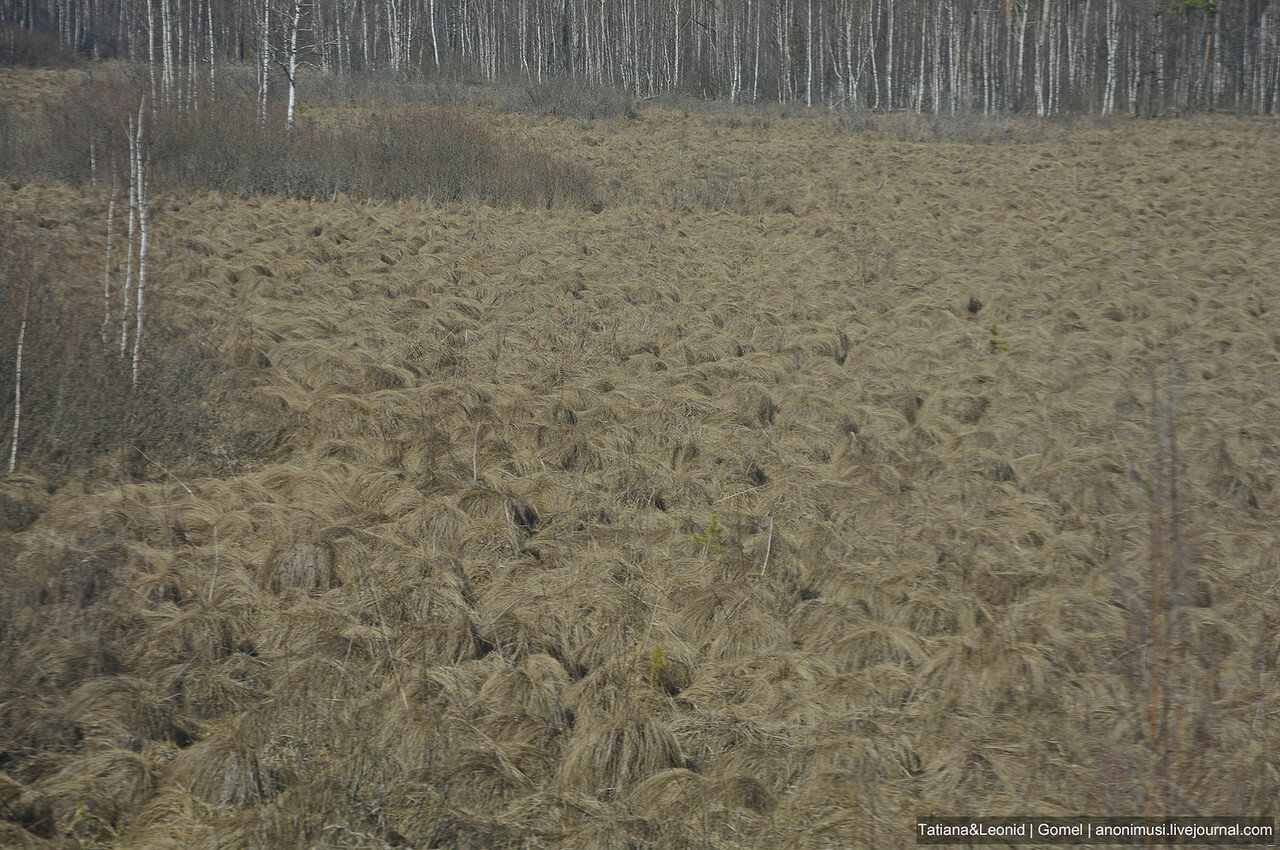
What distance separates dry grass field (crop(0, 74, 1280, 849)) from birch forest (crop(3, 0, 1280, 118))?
27.0 m

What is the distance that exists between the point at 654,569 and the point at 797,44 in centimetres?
4431

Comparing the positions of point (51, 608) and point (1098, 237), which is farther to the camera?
point (1098, 237)

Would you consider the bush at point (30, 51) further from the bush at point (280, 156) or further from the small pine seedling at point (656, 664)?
the small pine seedling at point (656, 664)

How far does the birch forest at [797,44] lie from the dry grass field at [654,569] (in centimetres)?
2697

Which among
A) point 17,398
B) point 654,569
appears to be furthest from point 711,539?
point 17,398

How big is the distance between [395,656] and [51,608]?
3.94ft

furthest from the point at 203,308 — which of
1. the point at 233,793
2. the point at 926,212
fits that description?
the point at 926,212

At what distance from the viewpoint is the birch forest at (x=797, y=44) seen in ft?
114

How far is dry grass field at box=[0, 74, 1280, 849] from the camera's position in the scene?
8.38 feet

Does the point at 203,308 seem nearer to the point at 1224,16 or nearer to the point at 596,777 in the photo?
the point at 596,777

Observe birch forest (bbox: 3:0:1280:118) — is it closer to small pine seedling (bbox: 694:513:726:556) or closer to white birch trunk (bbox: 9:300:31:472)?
white birch trunk (bbox: 9:300:31:472)

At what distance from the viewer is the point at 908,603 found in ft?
12.2

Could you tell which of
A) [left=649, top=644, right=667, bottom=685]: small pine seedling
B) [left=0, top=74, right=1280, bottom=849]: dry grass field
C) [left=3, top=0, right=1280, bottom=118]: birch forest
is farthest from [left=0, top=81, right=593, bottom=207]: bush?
[left=3, top=0, right=1280, bottom=118]: birch forest

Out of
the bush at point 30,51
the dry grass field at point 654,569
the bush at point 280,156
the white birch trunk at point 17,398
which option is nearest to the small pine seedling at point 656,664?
the dry grass field at point 654,569
